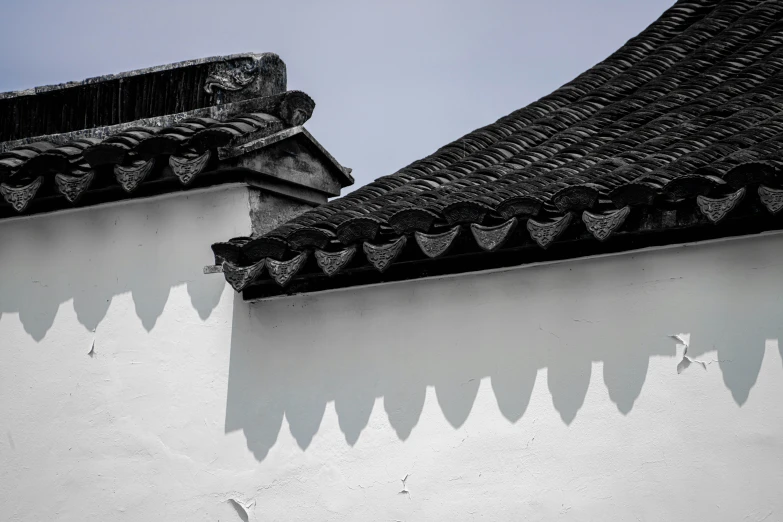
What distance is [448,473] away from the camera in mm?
4742

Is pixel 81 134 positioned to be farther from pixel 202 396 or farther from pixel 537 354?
pixel 537 354

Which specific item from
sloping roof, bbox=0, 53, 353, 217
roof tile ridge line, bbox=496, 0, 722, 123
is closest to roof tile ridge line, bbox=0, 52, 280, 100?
sloping roof, bbox=0, 53, 353, 217

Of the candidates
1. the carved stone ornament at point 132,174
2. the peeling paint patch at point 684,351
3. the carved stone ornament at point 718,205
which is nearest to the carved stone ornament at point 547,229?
the carved stone ornament at point 718,205

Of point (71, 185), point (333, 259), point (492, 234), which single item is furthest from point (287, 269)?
point (71, 185)

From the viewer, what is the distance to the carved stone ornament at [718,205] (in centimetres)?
396

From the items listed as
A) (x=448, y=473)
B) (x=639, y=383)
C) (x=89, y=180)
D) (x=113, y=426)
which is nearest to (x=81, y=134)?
(x=89, y=180)

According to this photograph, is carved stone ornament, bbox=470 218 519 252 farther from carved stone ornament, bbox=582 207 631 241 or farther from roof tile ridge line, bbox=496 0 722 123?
roof tile ridge line, bbox=496 0 722 123

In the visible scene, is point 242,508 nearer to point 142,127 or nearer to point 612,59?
point 142,127

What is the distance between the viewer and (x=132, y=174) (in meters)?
5.33

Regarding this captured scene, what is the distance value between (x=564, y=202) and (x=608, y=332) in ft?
2.31

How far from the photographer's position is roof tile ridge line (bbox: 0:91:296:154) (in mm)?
5867

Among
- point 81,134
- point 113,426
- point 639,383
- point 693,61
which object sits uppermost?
point 693,61

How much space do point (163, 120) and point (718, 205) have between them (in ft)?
11.9

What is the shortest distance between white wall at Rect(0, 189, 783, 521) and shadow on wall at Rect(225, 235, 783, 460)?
0.01 m
